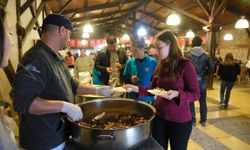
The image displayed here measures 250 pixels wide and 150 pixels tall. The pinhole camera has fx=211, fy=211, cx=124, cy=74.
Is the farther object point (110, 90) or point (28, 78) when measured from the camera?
point (110, 90)

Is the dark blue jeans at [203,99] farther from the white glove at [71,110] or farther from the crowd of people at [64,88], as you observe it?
the white glove at [71,110]

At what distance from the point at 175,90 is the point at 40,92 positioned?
46.1 inches

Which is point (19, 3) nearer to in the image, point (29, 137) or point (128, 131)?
point (29, 137)

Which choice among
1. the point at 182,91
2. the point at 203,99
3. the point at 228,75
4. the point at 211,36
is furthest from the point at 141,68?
the point at 211,36

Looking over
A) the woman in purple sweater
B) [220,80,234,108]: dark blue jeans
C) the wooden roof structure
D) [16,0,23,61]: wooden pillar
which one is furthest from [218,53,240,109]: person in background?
[16,0,23,61]: wooden pillar

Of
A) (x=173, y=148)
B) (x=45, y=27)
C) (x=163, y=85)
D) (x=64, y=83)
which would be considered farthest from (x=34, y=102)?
(x=173, y=148)

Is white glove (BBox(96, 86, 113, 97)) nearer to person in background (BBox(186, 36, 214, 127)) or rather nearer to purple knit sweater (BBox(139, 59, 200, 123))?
purple knit sweater (BBox(139, 59, 200, 123))

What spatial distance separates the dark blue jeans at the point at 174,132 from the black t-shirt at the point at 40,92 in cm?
96

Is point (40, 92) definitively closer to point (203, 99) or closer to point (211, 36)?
point (203, 99)

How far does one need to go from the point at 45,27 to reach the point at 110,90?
88cm

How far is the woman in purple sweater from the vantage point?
1928 millimetres

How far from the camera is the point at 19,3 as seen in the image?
13.5 ft

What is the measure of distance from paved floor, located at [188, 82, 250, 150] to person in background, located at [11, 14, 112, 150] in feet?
9.04

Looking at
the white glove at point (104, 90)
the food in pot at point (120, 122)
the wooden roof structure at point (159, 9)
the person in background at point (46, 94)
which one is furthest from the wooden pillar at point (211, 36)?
the person in background at point (46, 94)
